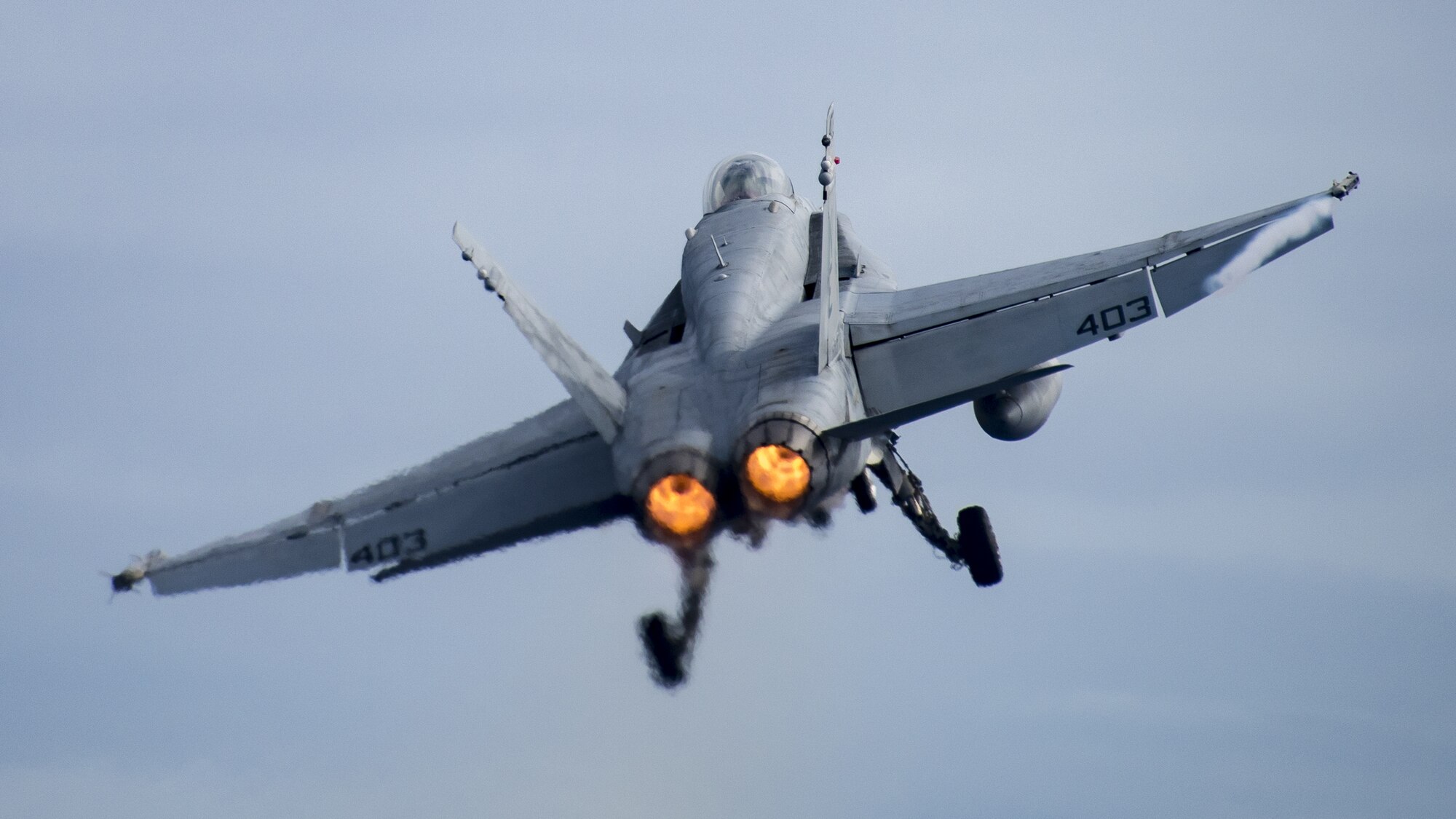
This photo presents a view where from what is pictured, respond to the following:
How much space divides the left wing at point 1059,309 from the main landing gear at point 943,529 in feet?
5.17

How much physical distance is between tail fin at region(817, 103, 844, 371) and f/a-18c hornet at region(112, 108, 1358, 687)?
3 centimetres

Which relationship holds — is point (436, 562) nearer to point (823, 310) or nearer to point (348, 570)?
point (348, 570)

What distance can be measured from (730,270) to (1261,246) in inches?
211

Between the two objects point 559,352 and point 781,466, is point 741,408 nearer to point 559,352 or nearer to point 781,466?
point 781,466

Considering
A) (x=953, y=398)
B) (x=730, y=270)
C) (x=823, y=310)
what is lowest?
(x=953, y=398)

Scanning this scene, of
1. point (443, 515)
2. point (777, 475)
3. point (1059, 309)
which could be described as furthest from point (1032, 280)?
point (443, 515)

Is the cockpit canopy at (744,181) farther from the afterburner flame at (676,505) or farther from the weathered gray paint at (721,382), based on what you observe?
the afterburner flame at (676,505)

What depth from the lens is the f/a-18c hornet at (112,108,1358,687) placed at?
21.3 metres

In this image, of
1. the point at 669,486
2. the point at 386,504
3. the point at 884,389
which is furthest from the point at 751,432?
the point at 386,504

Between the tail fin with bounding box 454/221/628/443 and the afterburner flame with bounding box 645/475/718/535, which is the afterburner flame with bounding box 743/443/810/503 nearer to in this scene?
the afterburner flame with bounding box 645/475/718/535

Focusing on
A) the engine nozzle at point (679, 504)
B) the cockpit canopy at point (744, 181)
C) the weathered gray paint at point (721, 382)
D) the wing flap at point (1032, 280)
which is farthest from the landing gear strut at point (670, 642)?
the cockpit canopy at point (744, 181)

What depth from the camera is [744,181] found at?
29656mm

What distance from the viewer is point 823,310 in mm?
22062

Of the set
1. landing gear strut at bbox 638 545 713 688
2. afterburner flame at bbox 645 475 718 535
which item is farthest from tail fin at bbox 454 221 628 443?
landing gear strut at bbox 638 545 713 688
